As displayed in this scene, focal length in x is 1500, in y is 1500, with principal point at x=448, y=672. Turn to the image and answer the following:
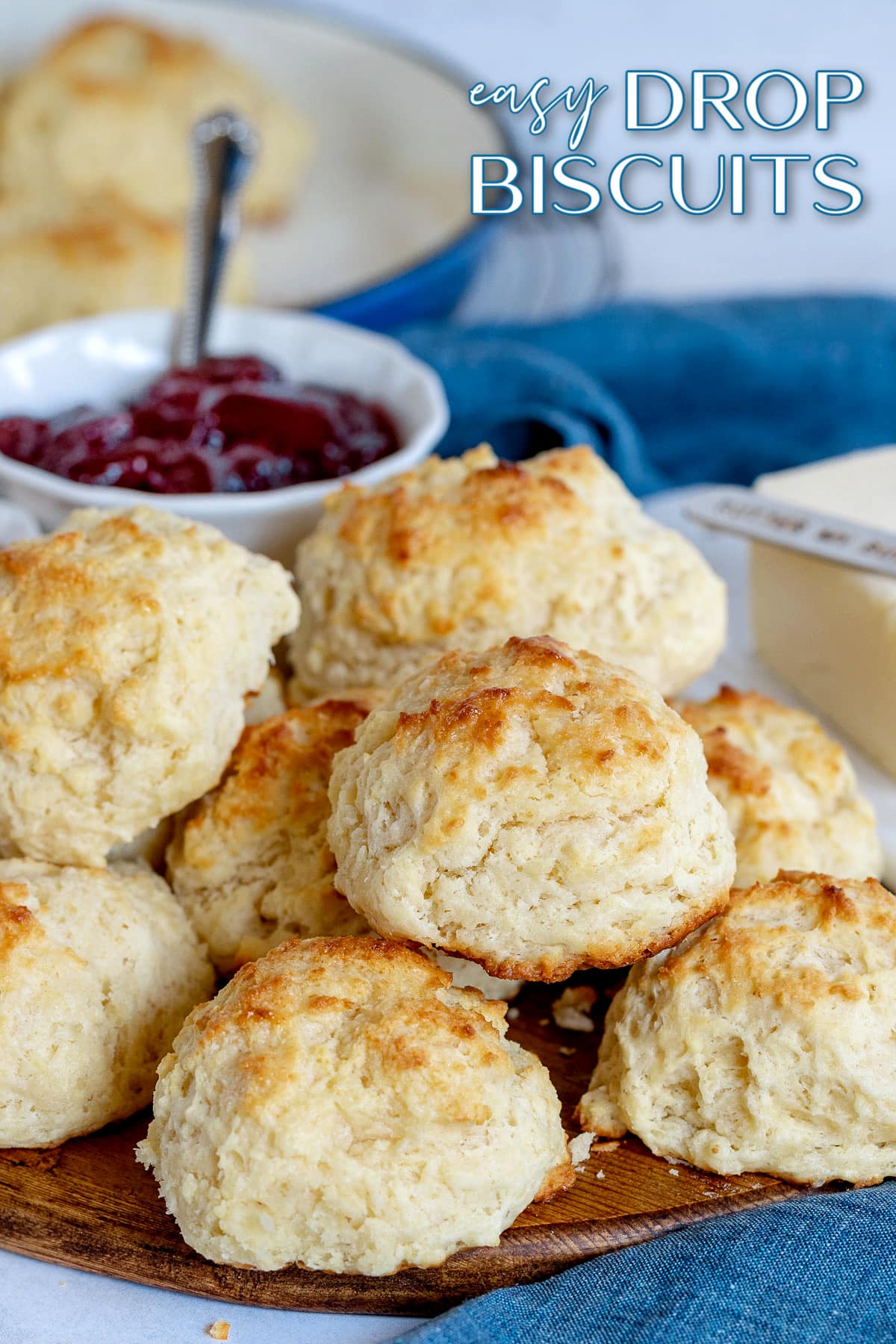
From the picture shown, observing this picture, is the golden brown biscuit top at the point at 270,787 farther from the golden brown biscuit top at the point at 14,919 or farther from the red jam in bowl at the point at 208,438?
the red jam in bowl at the point at 208,438

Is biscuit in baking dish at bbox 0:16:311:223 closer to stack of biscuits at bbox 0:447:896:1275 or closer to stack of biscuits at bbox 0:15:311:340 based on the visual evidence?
stack of biscuits at bbox 0:15:311:340

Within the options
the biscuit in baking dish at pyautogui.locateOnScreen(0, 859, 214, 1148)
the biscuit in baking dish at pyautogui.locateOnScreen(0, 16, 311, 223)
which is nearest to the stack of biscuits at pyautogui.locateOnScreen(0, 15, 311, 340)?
the biscuit in baking dish at pyautogui.locateOnScreen(0, 16, 311, 223)

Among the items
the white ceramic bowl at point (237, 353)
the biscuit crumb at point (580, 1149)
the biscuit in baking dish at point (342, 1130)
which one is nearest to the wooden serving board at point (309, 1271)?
the biscuit crumb at point (580, 1149)

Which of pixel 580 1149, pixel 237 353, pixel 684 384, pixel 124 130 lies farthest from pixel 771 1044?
pixel 124 130

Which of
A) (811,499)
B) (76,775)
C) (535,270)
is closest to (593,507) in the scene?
(811,499)

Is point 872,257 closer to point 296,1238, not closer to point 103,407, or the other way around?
point 103,407

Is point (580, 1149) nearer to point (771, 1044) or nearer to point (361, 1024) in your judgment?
point (771, 1044)
